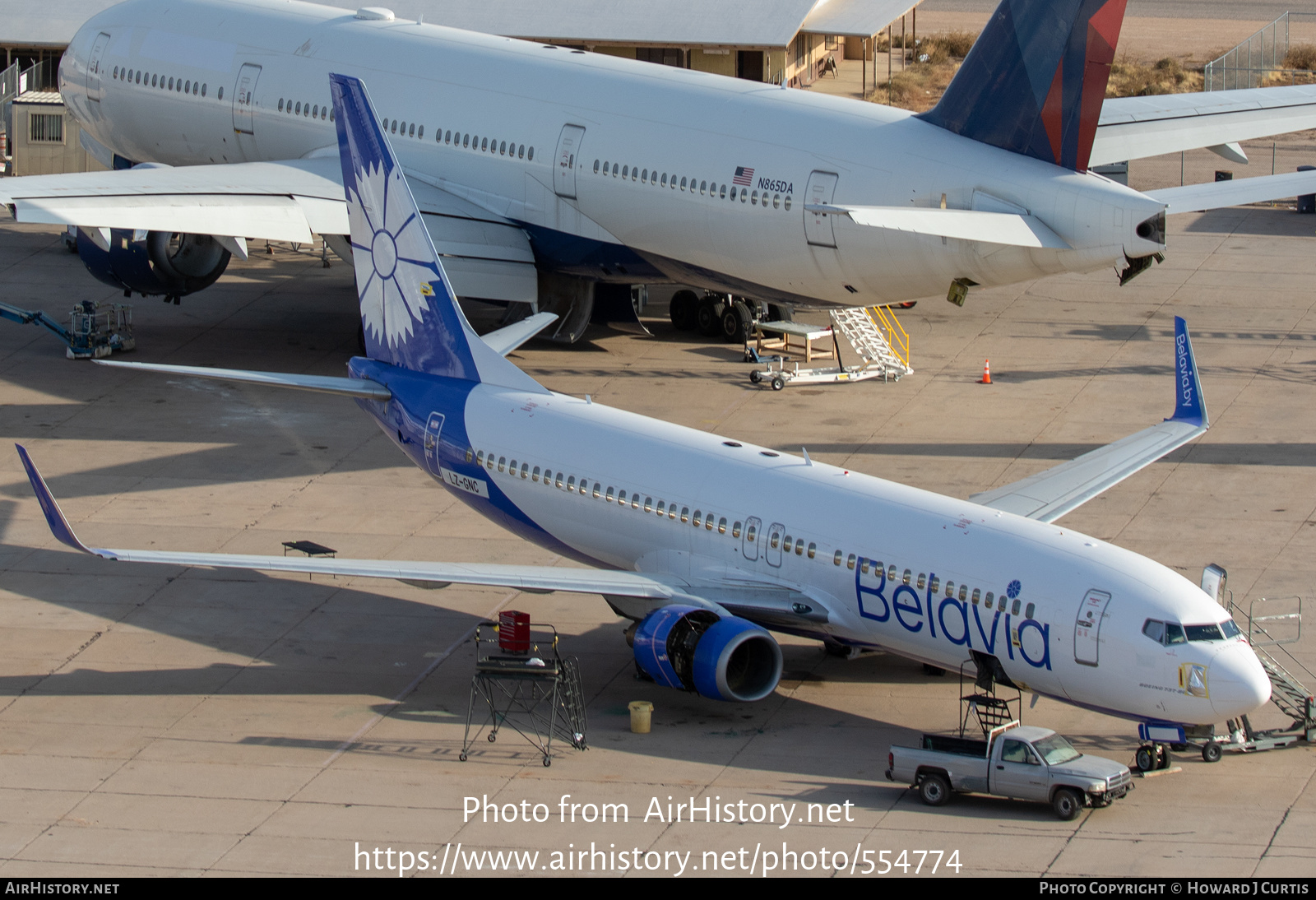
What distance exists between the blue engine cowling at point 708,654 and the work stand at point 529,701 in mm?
1176

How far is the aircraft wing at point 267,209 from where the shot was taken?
40188mm

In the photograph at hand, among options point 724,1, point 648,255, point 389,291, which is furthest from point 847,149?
point 724,1

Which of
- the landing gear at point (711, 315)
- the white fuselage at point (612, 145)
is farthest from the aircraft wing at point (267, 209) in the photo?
the landing gear at point (711, 315)

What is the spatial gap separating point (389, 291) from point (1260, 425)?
20497 millimetres

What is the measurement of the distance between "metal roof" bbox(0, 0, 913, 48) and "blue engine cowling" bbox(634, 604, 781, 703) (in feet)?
139

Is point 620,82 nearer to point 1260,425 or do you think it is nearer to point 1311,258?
point 1260,425

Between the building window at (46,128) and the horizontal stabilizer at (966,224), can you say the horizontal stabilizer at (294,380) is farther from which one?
the building window at (46,128)

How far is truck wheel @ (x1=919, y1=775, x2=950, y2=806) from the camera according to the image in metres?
23.5

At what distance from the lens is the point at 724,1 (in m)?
67.7

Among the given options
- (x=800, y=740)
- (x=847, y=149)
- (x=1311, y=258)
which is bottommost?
(x=800, y=740)

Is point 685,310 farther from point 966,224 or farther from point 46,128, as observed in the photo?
point 46,128

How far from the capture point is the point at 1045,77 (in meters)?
37.7

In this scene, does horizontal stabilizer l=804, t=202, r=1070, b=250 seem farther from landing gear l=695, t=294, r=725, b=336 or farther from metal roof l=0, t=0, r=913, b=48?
metal roof l=0, t=0, r=913, b=48

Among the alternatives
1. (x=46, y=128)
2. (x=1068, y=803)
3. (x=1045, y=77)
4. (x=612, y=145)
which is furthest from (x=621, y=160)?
(x=46, y=128)
